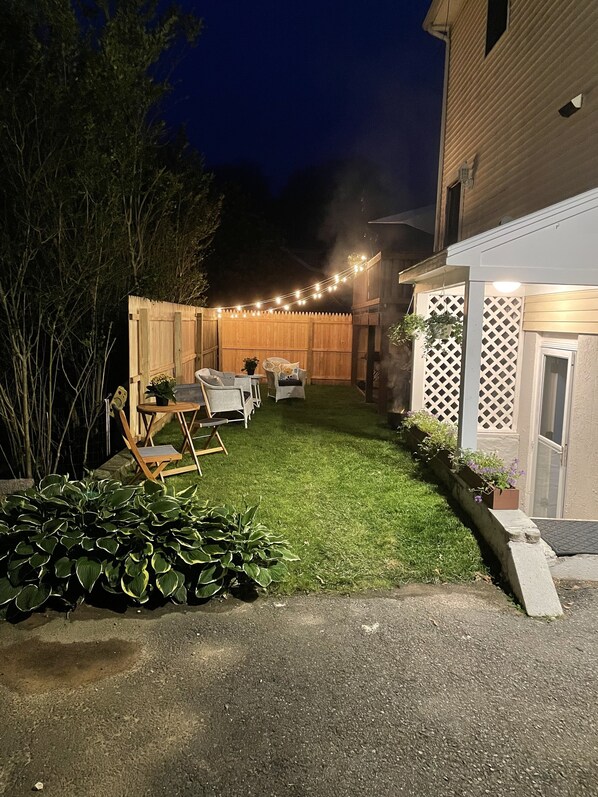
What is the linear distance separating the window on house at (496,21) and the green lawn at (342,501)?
5.90 metres

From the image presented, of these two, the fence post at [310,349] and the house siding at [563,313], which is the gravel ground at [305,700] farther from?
the fence post at [310,349]

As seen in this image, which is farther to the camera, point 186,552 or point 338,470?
point 338,470

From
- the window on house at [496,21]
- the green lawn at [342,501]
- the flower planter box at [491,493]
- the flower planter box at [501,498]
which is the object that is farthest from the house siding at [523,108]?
the green lawn at [342,501]

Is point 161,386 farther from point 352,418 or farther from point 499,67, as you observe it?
point 499,67

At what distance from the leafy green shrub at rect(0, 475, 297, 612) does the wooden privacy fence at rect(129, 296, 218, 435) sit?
3.12 metres

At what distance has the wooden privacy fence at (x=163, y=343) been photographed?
7.00 meters

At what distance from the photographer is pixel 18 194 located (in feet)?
17.7

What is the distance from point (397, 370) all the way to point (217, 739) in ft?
26.7

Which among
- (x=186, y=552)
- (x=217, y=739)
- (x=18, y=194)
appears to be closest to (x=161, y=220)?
(x=18, y=194)

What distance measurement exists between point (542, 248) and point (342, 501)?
111 inches

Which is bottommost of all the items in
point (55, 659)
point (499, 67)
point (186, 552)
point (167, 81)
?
point (55, 659)

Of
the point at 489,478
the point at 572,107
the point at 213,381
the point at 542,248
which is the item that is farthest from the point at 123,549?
the point at 572,107

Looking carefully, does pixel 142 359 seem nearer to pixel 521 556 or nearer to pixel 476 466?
pixel 476 466

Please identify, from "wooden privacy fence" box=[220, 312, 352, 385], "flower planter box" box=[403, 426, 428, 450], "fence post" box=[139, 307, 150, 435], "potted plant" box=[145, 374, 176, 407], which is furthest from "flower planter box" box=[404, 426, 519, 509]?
"wooden privacy fence" box=[220, 312, 352, 385]
